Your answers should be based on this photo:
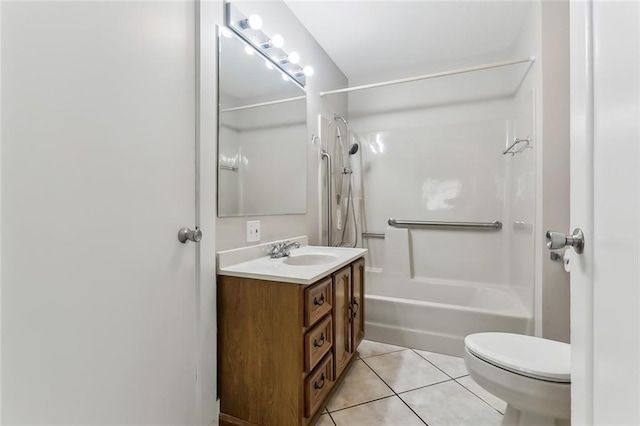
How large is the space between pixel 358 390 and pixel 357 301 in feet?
1.62

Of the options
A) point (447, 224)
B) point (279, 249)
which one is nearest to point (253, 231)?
point (279, 249)

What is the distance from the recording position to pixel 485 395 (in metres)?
1.59

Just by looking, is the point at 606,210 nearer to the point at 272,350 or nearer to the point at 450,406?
the point at 272,350

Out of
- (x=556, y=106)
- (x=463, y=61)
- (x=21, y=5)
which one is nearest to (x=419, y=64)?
(x=463, y=61)

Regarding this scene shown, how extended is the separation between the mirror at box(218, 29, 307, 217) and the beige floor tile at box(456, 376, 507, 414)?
1.49 metres

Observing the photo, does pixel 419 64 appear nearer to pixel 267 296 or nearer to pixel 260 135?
pixel 260 135

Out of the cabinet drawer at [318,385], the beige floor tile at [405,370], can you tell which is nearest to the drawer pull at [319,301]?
the cabinet drawer at [318,385]

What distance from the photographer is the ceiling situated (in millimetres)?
1960

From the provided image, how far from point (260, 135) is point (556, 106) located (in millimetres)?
1752

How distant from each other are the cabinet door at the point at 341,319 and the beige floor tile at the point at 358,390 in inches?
5.7

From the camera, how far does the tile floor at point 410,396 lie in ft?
4.63

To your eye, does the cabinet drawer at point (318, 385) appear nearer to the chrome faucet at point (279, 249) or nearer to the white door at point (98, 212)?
the white door at point (98, 212)

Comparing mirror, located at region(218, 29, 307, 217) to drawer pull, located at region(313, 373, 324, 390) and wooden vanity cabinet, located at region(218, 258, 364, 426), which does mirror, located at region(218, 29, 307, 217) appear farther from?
drawer pull, located at region(313, 373, 324, 390)

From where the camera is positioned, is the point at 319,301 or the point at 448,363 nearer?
the point at 319,301
